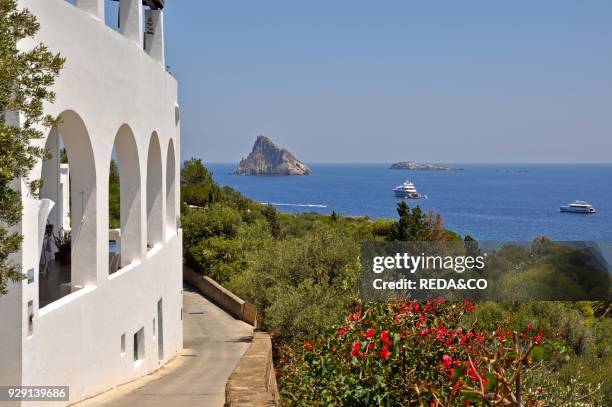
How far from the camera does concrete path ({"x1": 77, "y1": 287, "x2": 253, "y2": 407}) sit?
13273mm

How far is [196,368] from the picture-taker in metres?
19.8

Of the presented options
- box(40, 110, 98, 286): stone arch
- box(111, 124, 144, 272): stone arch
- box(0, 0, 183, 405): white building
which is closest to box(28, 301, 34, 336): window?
box(0, 0, 183, 405): white building

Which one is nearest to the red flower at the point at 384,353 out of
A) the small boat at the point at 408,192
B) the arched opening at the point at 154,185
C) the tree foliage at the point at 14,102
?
the tree foliage at the point at 14,102

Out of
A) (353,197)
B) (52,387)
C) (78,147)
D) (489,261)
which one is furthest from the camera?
(353,197)

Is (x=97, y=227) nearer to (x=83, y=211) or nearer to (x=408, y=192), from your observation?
(x=83, y=211)

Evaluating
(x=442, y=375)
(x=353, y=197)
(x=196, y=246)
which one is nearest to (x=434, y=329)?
(x=442, y=375)

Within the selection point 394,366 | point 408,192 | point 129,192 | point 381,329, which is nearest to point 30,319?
point 381,329

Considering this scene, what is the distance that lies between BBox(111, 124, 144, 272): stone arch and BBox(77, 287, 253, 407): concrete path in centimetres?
301

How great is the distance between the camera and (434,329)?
743 cm

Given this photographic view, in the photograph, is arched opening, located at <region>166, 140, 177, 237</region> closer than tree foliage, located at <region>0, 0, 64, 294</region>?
No

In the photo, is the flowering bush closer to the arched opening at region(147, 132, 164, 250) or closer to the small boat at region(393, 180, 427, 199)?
the arched opening at region(147, 132, 164, 250)

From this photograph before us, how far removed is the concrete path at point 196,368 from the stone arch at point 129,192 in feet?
9.89

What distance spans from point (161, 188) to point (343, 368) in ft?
44.2

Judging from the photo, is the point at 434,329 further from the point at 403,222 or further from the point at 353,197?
the point at 353,197
